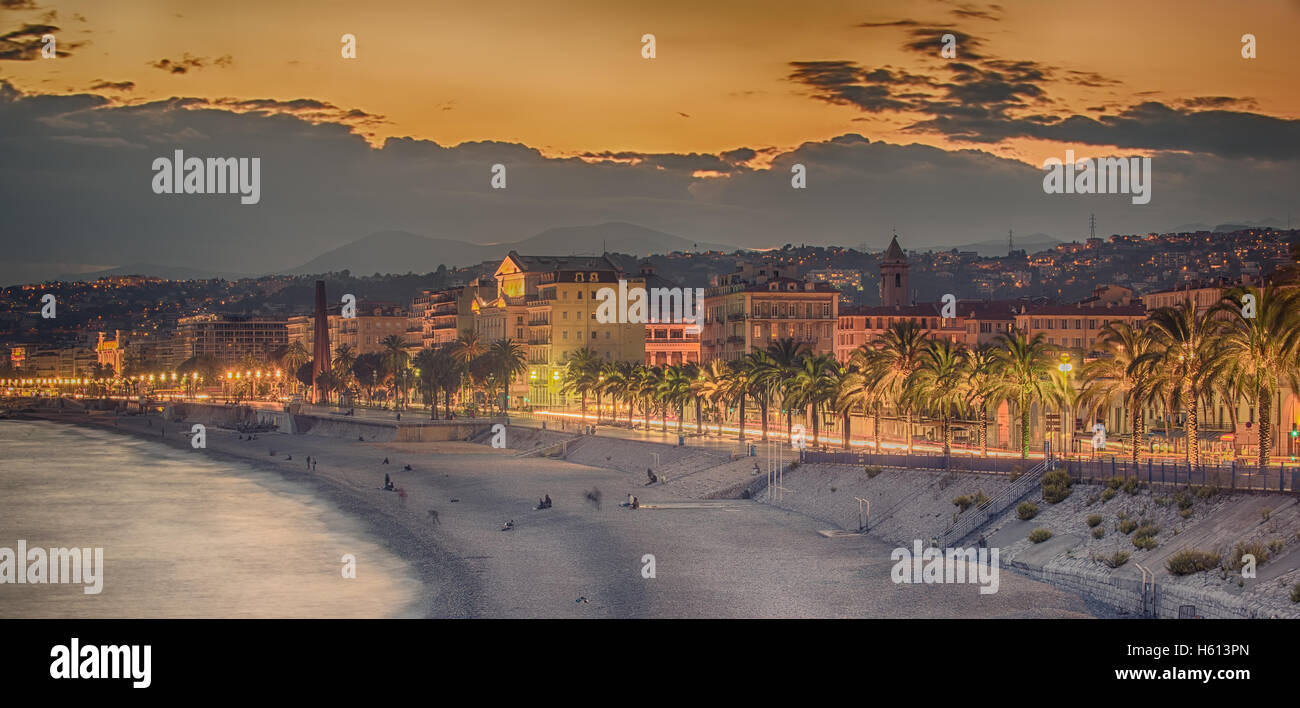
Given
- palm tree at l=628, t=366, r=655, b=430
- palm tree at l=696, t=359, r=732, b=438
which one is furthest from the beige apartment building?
palm tree at l=696, t=359, r=732, b=438

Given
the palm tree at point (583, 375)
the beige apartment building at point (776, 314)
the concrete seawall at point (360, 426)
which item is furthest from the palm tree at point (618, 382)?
the beige apartment building at point (776, 314)

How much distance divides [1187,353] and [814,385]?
102 ft

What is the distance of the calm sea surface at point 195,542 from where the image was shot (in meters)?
50.4

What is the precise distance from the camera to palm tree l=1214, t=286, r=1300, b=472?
148ft

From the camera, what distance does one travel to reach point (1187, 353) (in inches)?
2084

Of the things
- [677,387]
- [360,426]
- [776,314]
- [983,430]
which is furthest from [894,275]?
[983,430]

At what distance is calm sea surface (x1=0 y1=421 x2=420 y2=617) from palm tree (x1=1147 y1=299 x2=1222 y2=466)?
96.6ft

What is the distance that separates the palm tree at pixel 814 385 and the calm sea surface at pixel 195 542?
27006 mm

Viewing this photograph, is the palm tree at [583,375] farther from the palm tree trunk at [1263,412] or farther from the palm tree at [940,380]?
the palm tree trunk at [1263,412]

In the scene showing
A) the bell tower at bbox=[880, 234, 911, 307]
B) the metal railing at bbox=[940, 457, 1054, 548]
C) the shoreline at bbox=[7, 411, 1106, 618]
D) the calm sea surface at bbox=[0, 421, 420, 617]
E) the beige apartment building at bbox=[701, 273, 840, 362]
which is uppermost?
the bell tower at bbox=[880, 234, 911, 307]

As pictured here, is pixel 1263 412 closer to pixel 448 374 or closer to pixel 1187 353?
pixel 1187 353

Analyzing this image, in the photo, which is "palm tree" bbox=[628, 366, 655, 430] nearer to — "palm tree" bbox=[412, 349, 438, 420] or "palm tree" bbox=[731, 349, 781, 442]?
"palm tree" bbox=[731, 349, 781, 442]
